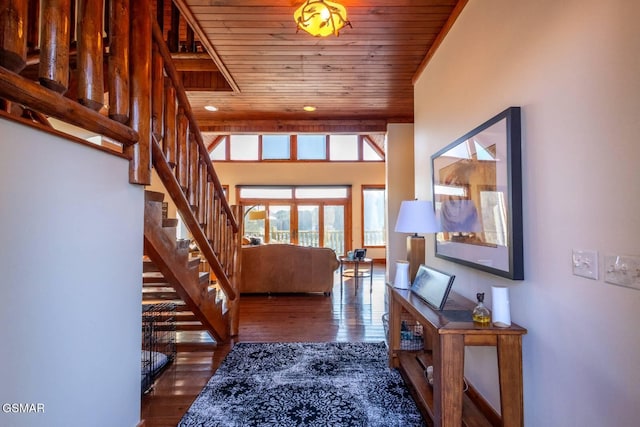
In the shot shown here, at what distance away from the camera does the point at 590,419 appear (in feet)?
3.87

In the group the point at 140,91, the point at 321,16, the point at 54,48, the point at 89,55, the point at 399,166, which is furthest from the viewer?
the point at 399,166

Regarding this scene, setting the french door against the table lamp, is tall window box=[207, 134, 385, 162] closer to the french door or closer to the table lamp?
the french door

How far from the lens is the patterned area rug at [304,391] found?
77.0 inches

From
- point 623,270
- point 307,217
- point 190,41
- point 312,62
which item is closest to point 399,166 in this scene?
point 312,62

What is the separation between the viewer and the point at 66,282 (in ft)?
4.00

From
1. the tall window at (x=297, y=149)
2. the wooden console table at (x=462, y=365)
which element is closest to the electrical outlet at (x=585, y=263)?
the wooden console table at (x=462, y=365)

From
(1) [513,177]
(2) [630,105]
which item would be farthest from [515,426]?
(2) [630,105]

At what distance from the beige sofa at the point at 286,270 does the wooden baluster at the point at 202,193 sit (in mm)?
2498

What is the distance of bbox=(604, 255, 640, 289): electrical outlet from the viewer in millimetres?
999

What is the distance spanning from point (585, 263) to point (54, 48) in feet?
7.11

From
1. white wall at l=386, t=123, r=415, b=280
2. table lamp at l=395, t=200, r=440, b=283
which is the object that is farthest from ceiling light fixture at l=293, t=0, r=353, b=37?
white wall at l=386, t=123, r=415, b=280

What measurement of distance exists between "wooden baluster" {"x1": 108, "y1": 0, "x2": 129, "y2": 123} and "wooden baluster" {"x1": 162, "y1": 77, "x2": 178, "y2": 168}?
519 millimetres

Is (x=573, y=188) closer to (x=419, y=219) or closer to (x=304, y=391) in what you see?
(x=419, y=219)

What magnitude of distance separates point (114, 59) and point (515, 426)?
8.58 feet
